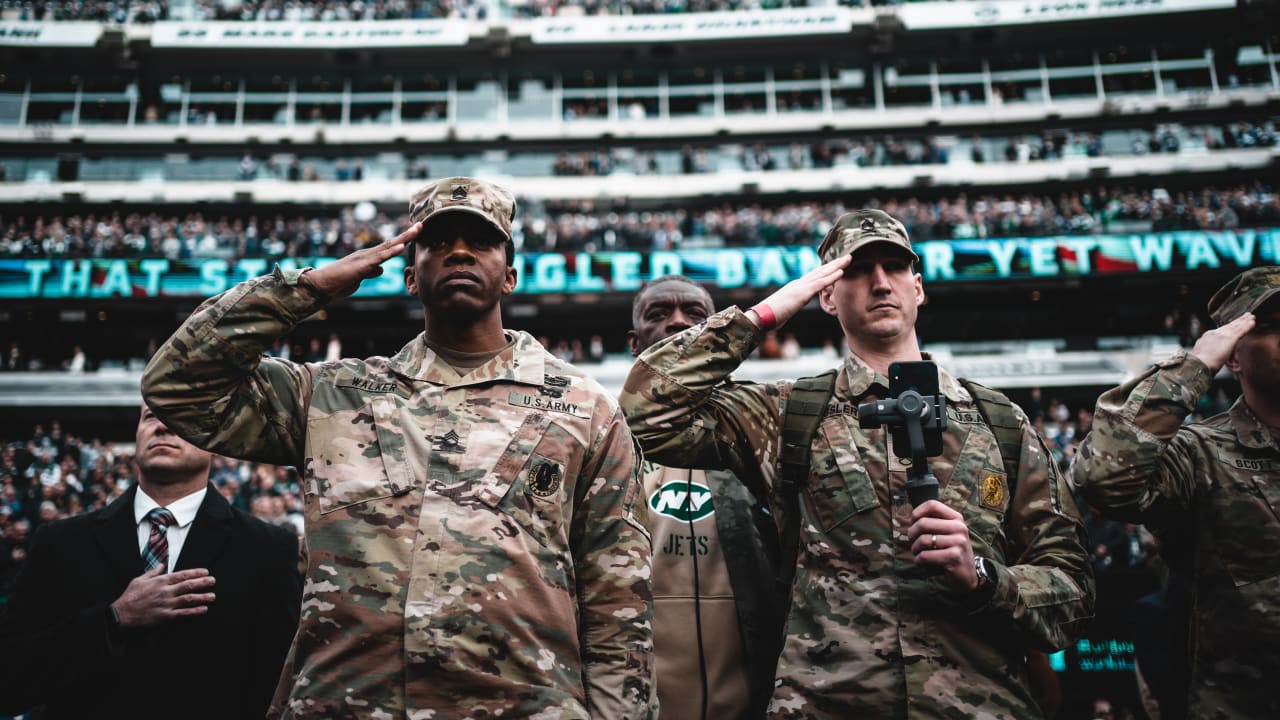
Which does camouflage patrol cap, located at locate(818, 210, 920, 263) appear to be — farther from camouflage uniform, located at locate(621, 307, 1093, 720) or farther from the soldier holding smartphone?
camouflage uniform, located at locate(621, 307, 1093, 720)

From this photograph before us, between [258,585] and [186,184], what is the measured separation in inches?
1186

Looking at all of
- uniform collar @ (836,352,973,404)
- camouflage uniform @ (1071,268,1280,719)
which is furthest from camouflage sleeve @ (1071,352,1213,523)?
uniform collar @ (836,352,973,404)

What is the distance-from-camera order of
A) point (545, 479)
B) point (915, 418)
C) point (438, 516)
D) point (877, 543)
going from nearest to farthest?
point (915, 418)
point (438, 516)
point (545, 479)
point (877, 543)

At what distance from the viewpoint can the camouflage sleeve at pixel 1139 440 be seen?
2.59 m

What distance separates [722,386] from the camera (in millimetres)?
3070

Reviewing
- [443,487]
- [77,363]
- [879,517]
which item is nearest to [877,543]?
[879,517]

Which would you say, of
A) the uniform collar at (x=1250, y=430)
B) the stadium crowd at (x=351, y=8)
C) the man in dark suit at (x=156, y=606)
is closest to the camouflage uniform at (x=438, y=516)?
the man in dark suit at (x=156, y=606)

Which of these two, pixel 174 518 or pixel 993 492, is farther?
pixel 174 518

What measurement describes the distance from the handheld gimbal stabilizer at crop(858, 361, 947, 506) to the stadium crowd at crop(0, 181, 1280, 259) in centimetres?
2185

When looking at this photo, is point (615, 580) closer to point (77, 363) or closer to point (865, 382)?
point (865, 382)

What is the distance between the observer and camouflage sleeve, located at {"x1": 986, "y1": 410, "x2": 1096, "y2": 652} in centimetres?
234

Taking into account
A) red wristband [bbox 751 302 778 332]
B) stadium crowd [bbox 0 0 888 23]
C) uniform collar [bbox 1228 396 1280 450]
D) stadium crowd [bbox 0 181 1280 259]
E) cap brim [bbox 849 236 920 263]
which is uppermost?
stadium crowd [bbox 0 0 888 23]

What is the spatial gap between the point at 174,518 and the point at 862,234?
10.3 ft

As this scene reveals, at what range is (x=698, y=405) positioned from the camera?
103 inches
